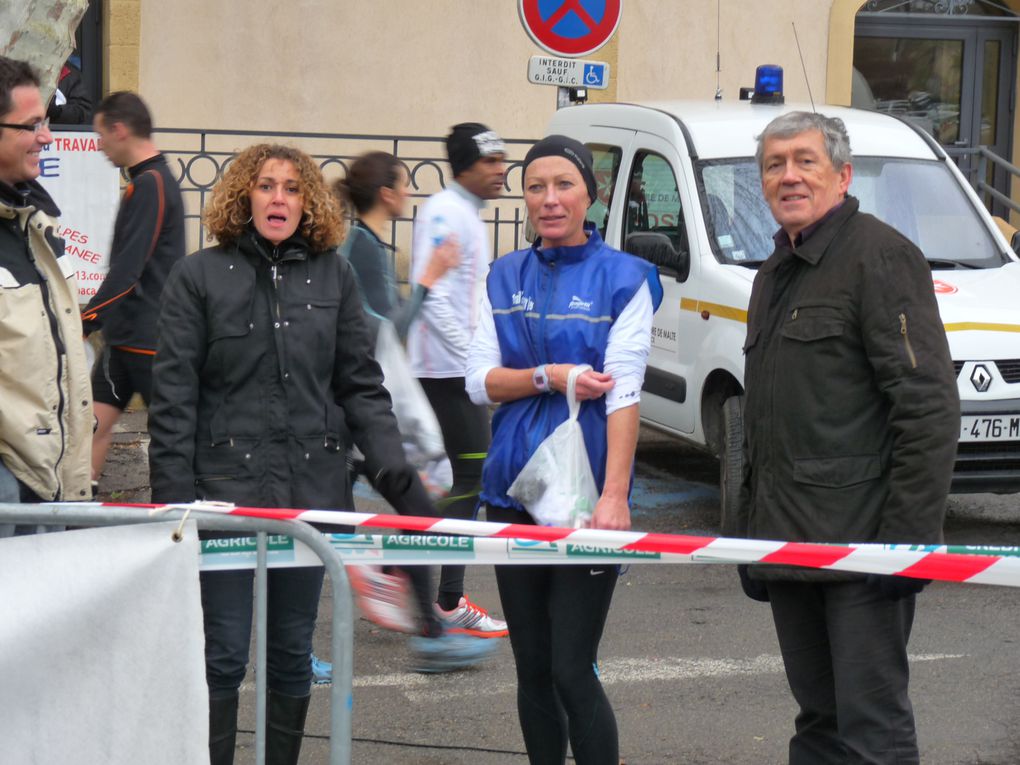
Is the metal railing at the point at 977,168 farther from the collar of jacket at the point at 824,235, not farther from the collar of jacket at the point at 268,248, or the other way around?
the collar of jacket at the point at 268,248

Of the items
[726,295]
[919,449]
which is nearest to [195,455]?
[919,449]

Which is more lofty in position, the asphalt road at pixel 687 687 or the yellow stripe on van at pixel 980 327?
the yellow stripe on van at pixel 980 327

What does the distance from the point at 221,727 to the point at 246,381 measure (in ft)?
2.94

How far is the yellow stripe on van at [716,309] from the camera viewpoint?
7.57m

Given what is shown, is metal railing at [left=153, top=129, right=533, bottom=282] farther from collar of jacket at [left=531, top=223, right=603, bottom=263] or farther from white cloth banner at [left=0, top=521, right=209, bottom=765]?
white cloth banner at [left=0, top=521, right=209, bottom=765]

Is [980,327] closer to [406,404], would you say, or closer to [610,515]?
[406,404]

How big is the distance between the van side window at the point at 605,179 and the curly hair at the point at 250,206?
195 inches

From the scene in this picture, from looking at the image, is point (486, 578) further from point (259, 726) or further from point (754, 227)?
point (259, 726)

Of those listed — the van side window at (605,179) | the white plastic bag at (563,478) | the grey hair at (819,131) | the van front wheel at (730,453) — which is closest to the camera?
the grey hair at (819,131)

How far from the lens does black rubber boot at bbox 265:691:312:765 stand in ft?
13.5

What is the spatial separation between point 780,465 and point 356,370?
1.21m

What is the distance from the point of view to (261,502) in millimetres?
3953

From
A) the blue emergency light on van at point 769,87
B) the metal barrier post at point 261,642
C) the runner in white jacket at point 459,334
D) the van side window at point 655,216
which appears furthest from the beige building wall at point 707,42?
the metal barrier post at point 261,642

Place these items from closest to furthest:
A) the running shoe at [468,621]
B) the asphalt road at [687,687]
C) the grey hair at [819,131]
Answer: the grey hair at [819,131] < the asphalt road at [687,687] < the running shoe at [468,621]
